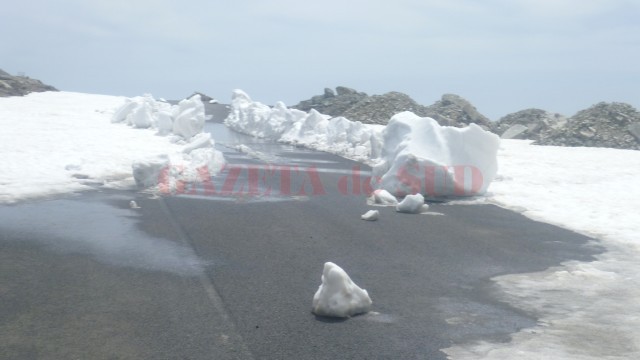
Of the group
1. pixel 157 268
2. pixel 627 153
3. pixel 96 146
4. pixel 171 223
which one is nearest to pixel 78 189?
pixel 171 223

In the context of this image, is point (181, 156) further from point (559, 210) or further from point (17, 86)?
point (17, 86)

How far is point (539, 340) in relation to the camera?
247 inches

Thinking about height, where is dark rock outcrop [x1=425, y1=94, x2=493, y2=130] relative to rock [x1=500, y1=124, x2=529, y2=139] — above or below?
above

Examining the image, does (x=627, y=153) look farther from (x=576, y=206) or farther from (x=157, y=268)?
(x=157, y=268)

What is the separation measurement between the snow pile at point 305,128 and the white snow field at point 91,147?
4.32 meters

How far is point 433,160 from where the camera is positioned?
14.8 m

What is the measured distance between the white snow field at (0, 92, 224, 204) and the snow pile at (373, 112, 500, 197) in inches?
173

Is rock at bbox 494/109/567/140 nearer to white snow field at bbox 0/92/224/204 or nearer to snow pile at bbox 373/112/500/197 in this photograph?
white snow field at bbox 0/92/224/204

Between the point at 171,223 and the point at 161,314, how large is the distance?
463 cm

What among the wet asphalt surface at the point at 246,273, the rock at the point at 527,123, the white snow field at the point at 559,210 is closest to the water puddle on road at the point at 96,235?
the wet asphalt surface at the point at 246,273

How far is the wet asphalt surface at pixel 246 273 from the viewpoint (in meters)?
5.98

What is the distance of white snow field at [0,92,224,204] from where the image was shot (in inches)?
598

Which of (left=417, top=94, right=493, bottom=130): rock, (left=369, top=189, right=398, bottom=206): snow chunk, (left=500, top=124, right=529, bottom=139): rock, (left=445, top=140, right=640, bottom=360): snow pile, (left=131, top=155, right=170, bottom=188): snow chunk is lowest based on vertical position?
(left=445, top=140, right=640, bottom=360): snow pile

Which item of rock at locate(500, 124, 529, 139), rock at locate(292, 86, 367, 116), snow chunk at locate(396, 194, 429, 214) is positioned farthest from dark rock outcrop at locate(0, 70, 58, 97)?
snow chunk at locate(396, 194, 429, 214)
